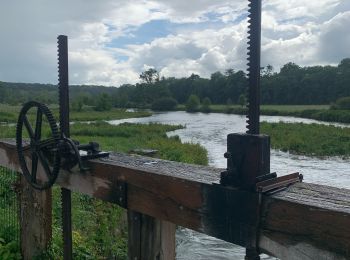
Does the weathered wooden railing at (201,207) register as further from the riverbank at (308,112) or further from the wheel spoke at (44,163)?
the riverbank at (308,112)

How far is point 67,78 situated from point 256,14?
1934 mm

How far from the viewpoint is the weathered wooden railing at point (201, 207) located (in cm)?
164

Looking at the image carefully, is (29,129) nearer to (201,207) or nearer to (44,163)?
(44,163)

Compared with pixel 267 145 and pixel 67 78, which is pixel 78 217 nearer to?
pixel 67 78

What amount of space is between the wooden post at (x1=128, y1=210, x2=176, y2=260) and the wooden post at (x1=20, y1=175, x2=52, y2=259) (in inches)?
70.2

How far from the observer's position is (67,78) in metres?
3.42

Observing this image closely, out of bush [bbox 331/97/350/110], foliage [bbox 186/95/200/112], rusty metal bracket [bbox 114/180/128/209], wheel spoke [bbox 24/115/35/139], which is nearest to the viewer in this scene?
rusty metal bracket [bbox 114/180/128/209]

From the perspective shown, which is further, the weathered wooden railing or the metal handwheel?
the metal handwheel

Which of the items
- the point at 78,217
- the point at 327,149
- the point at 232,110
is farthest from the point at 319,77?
the point at 78,217

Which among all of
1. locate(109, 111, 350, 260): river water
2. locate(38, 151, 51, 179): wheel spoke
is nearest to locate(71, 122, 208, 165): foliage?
locate(109, 111, 350, 260): river water

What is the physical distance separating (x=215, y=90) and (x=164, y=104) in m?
77.6

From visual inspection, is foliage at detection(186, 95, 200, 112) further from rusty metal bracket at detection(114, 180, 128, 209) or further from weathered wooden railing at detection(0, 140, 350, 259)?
rusty metal bracket at detection(114, 180, 128, 209)

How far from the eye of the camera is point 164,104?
133 metres

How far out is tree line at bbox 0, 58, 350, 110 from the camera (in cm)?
5138
